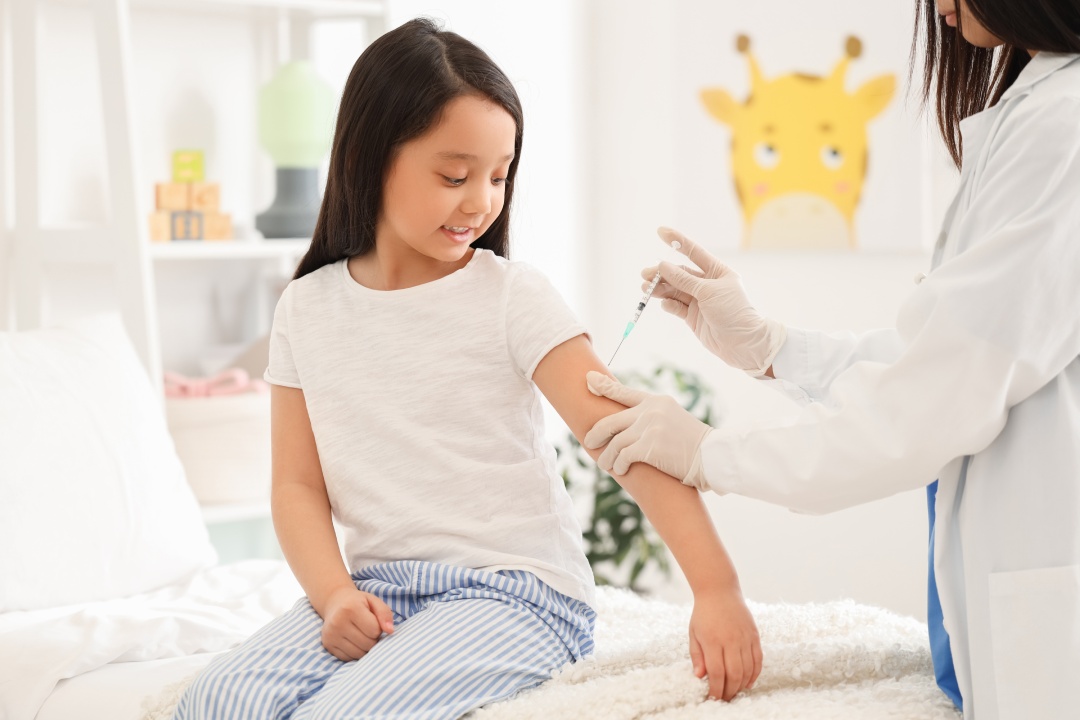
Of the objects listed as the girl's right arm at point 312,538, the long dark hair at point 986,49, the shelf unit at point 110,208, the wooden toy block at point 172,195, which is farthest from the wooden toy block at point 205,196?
the long dark hair at point 986,49

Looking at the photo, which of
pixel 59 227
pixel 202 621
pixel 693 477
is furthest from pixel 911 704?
pixel 59 227

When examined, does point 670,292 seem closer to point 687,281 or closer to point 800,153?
point 687,281

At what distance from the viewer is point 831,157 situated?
3.03 metres

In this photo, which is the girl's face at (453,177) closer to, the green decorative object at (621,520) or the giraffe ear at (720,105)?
the green decorative object at (621,520)

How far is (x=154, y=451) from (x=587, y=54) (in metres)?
2.13

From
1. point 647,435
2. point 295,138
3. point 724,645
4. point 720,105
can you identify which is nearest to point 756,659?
point 724,645

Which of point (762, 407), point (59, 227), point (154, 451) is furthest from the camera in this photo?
point (762, 407)

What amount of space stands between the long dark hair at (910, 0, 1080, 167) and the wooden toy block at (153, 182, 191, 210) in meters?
1.74

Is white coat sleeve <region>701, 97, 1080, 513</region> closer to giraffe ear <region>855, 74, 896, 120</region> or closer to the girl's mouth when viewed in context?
the girl's mouth

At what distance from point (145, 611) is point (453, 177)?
829mm

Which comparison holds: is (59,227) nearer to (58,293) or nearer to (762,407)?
(58,293)

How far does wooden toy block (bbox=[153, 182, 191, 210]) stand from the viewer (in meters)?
2.61

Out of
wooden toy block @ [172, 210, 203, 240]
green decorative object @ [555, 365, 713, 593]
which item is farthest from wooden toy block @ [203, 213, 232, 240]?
green decorative object @ [555, 365, 713, 593]

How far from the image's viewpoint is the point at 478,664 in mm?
1174
